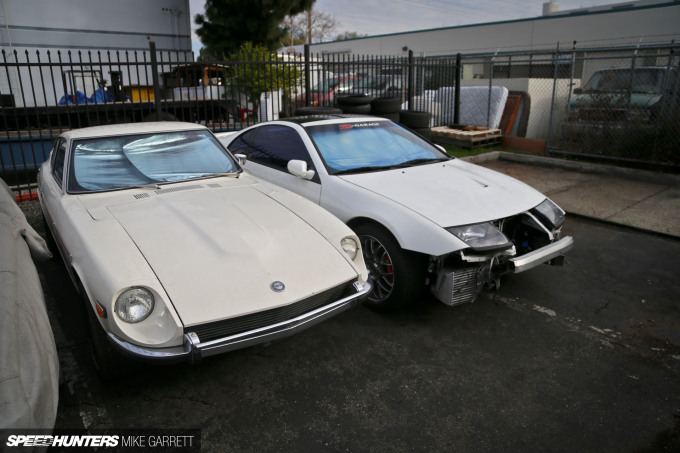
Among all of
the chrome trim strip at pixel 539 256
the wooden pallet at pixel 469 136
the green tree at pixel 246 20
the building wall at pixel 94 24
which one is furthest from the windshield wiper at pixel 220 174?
the green tree at pixel 246 20

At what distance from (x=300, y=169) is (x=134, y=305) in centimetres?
219

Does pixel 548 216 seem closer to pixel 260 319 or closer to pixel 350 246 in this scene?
pixel 350 246

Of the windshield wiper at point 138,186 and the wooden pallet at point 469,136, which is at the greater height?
the windshield wiper at point 138,186

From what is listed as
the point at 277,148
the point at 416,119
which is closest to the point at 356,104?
the point at 416,119

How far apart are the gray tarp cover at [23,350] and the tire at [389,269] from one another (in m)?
2.29

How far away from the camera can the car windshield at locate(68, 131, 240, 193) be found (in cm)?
370

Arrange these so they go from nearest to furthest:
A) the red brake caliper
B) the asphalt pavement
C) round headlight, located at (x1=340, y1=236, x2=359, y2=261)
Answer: round headlight, located at (x1=340, y1=236, x2=359, y2=261)
the red brake caliper
the asphalt pavement

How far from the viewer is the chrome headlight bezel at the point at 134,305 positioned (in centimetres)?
244

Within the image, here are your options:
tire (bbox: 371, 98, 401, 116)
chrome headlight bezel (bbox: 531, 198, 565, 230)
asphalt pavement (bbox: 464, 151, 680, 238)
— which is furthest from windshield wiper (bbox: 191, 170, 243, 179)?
tire (bbox: 371, 98, 401, 116)

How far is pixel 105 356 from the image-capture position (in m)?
2.67

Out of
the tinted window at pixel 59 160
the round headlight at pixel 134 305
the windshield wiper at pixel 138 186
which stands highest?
the tinted window at pixel 59 160

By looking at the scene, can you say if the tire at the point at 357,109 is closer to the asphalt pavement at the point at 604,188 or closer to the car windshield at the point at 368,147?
the asphalt pavement at the point at 604,188

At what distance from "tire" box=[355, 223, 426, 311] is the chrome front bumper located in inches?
38.3

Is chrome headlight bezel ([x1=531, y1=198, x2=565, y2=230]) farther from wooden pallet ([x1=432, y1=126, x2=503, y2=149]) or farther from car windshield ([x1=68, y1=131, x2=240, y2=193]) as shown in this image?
wooden pallet ([x1=432, y1=126, x2=503, y2=149])
